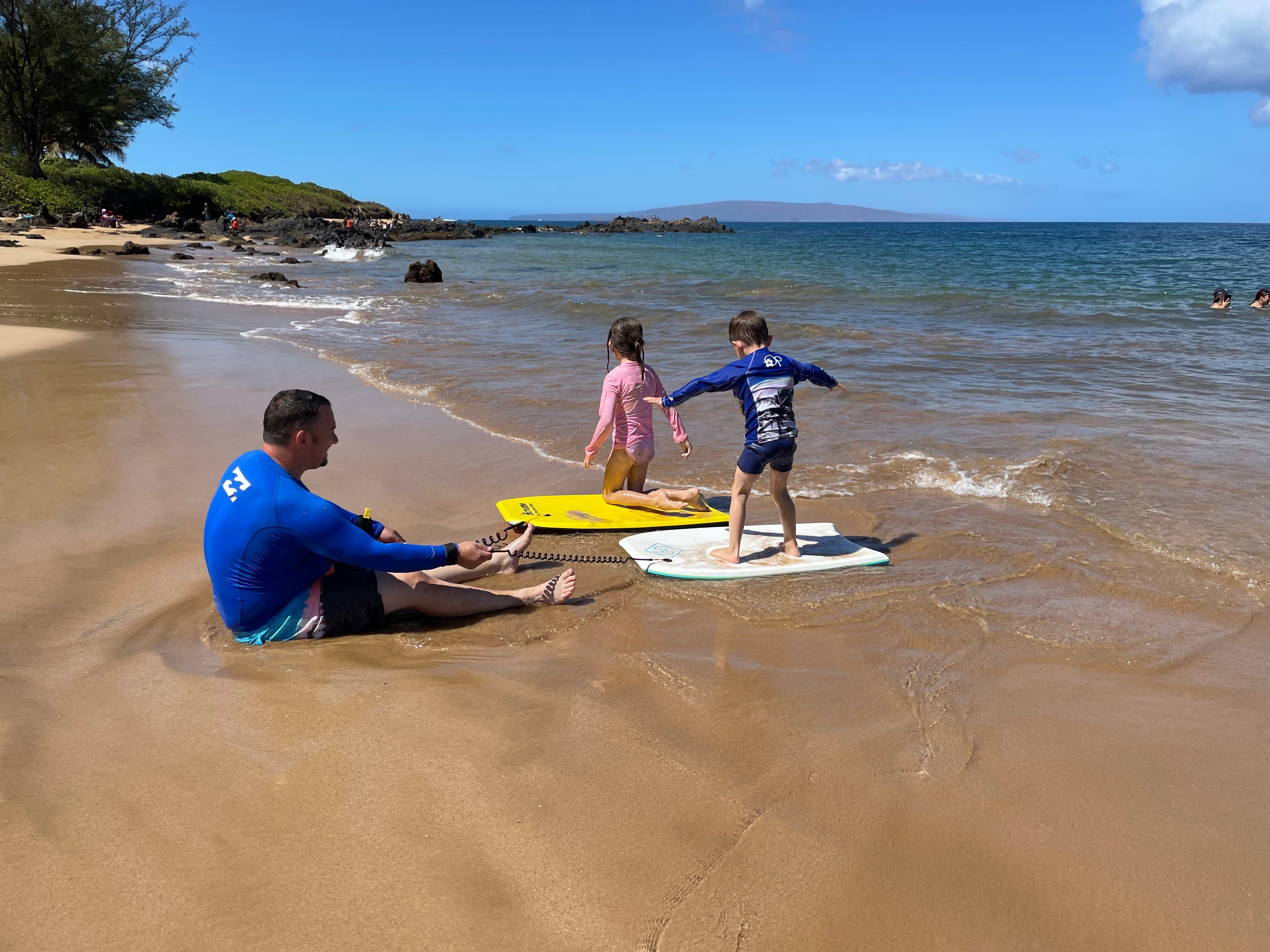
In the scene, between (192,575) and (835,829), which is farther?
(192,575)

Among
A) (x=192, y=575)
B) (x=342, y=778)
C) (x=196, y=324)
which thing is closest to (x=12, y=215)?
(x=196, y=324)

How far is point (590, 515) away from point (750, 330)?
6.06 feet

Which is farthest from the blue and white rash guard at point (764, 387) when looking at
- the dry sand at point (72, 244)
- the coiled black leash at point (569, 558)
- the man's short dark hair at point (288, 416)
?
the dry sand at point (72, 244)

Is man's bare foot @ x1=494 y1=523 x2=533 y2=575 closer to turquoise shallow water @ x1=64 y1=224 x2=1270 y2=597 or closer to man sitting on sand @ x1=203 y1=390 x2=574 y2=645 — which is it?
man sitting on sand @ x1=203 y1=390 x2=574 y2=645

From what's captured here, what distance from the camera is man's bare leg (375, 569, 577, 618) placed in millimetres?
4250

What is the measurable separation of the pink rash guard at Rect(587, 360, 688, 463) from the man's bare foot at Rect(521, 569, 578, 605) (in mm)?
1580

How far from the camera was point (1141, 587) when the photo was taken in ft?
16.4

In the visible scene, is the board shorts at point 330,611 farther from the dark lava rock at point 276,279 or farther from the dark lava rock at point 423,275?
the dark lava rock at point 423,275

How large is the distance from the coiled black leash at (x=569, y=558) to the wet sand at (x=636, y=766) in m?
0.15

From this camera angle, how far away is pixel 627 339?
20.5 ft

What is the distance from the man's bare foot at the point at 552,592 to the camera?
4.64 metres

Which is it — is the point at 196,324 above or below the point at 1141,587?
above

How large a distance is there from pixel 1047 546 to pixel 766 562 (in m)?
2.02

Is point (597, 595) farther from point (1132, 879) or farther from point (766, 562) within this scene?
point (1132, 879)
